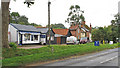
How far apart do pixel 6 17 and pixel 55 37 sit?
22.2 m

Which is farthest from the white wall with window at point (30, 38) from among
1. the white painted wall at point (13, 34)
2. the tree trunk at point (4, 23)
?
the tree trunk at point (4, 23)

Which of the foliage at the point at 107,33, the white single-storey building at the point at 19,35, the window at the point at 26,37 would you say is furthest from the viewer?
the foliage at the point at 107,33

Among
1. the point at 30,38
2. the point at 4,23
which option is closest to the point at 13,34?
the point at 30,38

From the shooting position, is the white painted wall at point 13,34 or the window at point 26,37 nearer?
the white painted wall at point 13,34

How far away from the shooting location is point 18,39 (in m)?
26.5

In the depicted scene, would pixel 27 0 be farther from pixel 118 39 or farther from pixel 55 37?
pixel 118 39

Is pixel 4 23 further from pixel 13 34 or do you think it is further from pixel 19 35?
pixel 13 34

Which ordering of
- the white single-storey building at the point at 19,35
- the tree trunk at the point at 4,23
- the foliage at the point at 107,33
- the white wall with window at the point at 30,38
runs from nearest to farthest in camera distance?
the tree trunk at the point at 4,23 → the white single-storey building at the point at 19,35 → the white wall with window at the point at 30,38 → the foliage at the point at 107,33

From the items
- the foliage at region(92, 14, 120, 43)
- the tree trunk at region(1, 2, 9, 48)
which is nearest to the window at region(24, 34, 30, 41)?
the tree trunk at region(1, 2, 9, 48)

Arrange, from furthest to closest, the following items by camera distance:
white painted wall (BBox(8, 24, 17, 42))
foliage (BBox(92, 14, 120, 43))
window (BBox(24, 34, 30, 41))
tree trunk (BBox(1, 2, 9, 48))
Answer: foliage (BBox(92, 14, 120, 43))
window (BBox(24, 34, 30, 41))
white painted wall (BBox(8, 24, 17, 42))
tree trunk (BBox(1, 2, 9, 48))

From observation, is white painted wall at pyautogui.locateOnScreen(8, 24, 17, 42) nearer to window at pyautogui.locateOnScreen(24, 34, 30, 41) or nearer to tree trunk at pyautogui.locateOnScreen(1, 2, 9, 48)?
window at pyautogui.locateOnScreen(24, 34, 30, 41)

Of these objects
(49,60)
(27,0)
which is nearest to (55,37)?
(27,0)

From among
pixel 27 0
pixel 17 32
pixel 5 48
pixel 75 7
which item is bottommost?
pixel 5 48

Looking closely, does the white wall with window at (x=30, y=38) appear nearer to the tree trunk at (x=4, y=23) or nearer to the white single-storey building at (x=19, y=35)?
the white single-storey building at (x=19, y=35)
